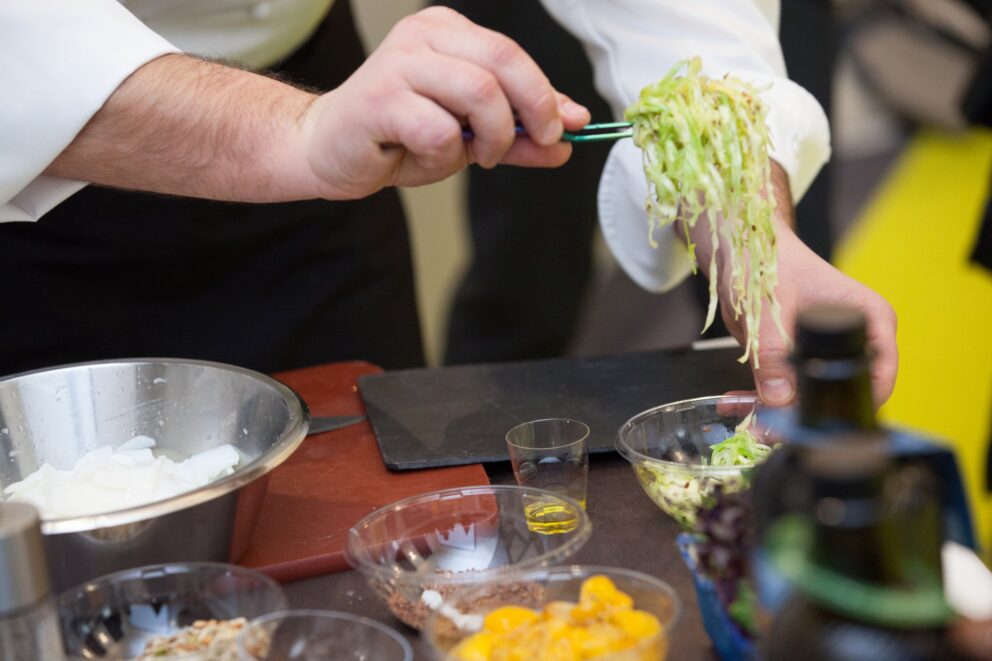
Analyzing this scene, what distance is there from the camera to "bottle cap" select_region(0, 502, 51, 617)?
0.74 m

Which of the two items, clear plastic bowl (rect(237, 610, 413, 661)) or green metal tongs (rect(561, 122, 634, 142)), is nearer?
clear plastic bowl (rect(237, 610, 413, 661))

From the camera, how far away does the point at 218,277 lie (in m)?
1.84

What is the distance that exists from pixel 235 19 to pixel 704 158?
2.63 feet

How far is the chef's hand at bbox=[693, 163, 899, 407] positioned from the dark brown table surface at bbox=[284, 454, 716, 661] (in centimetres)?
19

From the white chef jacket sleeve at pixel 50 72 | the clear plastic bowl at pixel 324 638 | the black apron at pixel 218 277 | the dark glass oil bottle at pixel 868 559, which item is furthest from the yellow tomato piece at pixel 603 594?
the black apron at pixel 218 277

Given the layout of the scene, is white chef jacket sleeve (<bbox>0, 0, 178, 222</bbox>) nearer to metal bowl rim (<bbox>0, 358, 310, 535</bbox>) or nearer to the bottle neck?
metal bowl rim (<bbox>0, 358, 310, 535</bbox>)

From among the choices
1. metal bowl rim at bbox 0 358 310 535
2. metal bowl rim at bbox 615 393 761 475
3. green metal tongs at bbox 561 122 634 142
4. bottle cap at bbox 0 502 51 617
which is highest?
green metal tongs at bbox 561 122 634 142

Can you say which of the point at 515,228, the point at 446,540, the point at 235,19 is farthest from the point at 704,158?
the point at 515,228

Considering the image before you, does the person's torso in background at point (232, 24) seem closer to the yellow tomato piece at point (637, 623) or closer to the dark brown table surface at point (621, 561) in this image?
the dark brown table surface at point (621, 561)

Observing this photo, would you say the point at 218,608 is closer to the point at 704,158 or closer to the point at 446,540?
the point at 446,540

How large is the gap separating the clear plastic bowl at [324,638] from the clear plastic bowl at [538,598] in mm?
42

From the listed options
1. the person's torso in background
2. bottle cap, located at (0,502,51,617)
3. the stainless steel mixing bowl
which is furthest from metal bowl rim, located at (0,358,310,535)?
the person's torso in background

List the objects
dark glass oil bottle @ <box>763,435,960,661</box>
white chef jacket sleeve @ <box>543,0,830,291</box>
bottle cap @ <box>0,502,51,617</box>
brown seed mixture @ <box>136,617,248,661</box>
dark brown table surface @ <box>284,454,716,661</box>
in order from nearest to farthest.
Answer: dark glass oil bottle @ <box>763,435,960,661</box>, bottle cap @ <box>0,502,51,617</box>, brown seed mixture @ <box>136,617,248,661</box>, dark brown table surface @ <box>284,454,716,661</box>, white chef jacket sleeve @ <box>543,0,830,291</box>

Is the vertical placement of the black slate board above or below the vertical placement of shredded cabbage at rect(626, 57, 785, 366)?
below
